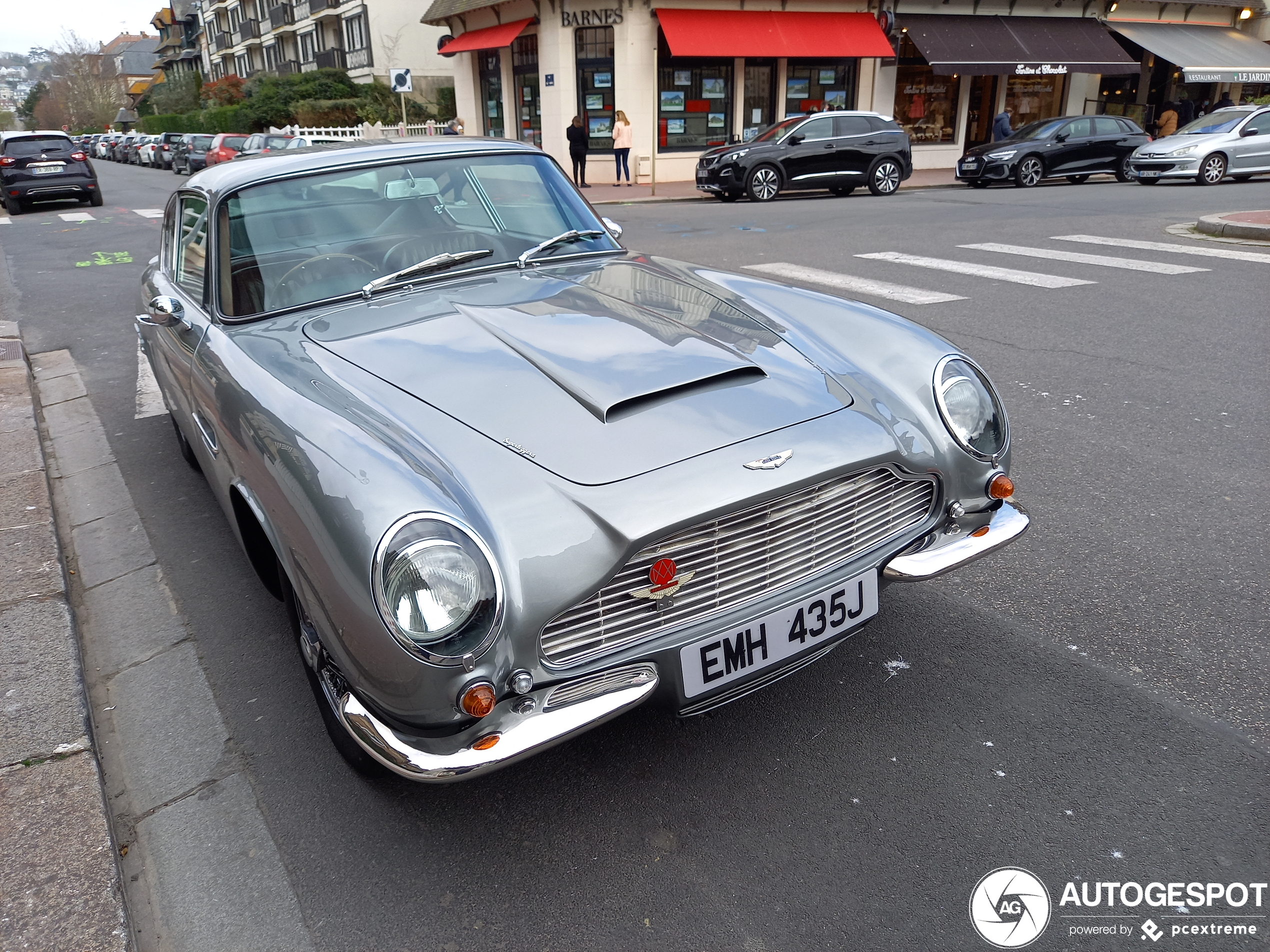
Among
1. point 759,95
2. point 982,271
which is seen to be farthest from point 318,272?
point 759,95

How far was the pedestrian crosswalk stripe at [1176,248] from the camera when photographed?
9.72 meters

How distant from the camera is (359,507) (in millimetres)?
2033

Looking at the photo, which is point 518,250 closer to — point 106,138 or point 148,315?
point 148,315

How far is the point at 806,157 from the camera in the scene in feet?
57.1

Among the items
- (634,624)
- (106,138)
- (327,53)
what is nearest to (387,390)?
(634,624)

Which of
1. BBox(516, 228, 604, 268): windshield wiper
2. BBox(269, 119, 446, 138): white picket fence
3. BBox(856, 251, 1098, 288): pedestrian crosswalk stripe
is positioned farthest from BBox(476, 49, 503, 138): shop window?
BBox(516, 228, 604, 268): windshield wiper

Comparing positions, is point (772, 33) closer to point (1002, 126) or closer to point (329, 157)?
point (1002, 126)

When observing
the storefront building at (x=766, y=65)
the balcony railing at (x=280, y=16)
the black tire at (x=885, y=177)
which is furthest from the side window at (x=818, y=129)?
the balcony railing at (x=280, y=16)

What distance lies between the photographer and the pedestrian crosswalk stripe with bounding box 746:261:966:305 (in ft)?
26.5

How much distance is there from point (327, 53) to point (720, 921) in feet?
166

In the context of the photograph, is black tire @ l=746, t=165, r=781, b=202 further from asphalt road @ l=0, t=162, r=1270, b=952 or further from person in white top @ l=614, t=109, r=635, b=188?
asphalt road @ l=0, t=162, r=1270, b=952

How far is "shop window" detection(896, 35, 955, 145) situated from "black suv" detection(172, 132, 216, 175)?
20.1 meters

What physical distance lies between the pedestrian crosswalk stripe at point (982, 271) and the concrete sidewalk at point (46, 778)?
7957 mm

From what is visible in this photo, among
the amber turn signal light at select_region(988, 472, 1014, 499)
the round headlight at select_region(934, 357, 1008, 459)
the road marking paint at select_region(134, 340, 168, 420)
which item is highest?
the round headlight at select_region(934, 357, 1008, 459)
